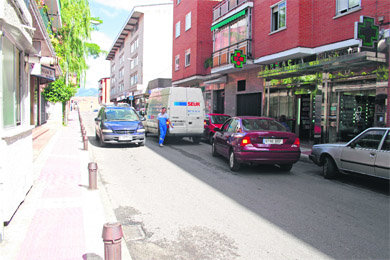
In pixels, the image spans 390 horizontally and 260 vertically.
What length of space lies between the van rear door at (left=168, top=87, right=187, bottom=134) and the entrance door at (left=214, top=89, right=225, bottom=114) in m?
9.27

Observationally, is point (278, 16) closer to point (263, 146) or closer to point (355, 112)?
point (355, 112)

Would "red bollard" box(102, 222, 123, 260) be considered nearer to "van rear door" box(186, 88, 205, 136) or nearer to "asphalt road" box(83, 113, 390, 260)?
"asphalt road" box(83, 113, 390, 260)

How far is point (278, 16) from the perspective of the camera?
637 inches

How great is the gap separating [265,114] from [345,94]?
5.20 m

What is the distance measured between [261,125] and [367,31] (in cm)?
588

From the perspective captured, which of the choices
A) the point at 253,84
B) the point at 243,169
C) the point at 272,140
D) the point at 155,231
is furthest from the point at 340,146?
the point at 253,84

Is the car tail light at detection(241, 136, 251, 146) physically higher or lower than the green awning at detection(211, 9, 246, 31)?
lower

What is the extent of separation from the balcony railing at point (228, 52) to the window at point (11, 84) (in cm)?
1446

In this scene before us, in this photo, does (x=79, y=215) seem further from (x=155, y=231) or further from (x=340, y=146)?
(x=340, y=146)

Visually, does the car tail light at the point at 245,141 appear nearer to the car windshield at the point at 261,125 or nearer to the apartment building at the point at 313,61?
the car windshield at the point at 261,125

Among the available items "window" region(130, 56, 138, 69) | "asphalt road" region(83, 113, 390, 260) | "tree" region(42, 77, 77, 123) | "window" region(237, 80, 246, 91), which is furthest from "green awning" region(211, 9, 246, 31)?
"window" region(130, 56, 138, 69)

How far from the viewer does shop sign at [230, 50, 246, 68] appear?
1731cm

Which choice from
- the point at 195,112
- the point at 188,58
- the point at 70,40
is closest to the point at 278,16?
the point at 195,112

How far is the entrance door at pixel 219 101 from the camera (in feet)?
76.4
